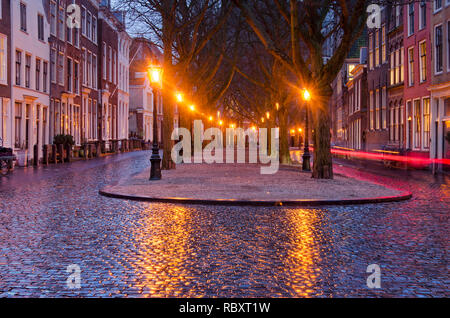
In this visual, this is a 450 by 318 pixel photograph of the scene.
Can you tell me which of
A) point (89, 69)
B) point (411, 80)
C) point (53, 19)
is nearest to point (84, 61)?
point (89, 69)

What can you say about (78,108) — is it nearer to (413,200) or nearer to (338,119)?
(413,200)

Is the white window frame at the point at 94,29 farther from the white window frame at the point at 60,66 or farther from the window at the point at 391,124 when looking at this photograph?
the window at the point at 391,124

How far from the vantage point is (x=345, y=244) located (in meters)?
8.43

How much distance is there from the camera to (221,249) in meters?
8.04

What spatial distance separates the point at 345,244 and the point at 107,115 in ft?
159

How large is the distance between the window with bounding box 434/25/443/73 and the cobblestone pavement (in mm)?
18524

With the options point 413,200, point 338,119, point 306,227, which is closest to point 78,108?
point 413,200

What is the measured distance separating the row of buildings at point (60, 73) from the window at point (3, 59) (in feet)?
0.13

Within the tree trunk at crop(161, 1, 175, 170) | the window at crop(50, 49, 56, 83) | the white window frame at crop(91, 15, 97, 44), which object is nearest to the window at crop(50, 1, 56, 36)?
the window at crop(50, 49, 56, 83)

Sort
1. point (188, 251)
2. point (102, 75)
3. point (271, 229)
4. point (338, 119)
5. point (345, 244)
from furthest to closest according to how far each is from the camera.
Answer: point (338, 119)
point (102, 75)
point (271, 229)
point (345, 244)
point (188, 251)

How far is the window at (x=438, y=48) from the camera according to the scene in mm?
30094

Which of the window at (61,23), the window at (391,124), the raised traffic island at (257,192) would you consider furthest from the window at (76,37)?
the raised traffic island at (257,192)

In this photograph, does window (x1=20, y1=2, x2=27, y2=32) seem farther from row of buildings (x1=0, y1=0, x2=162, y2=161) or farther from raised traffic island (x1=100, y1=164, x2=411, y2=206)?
raised traffic island (x1=100, y1=164, x2=411, y2=206)

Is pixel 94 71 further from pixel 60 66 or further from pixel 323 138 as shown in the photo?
pixel 323 138
